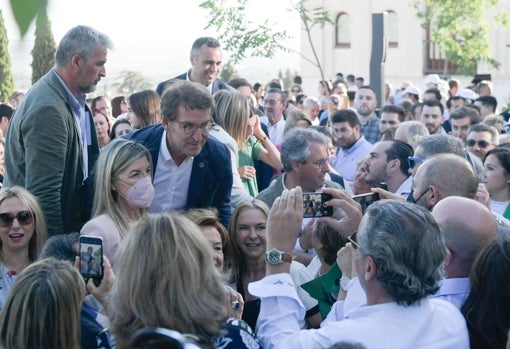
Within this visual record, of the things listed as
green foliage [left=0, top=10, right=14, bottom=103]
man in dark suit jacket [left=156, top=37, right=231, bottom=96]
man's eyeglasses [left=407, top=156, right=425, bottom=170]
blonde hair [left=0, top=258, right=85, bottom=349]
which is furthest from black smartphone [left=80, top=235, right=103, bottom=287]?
man in dark suit jacket [left=156, top=37, right=231, bottom=96]

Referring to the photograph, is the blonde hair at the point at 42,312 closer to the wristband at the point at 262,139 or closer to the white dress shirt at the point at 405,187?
the white dress shirt at the point at 405,187

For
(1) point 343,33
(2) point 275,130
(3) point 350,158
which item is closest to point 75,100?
(3) point 350,158

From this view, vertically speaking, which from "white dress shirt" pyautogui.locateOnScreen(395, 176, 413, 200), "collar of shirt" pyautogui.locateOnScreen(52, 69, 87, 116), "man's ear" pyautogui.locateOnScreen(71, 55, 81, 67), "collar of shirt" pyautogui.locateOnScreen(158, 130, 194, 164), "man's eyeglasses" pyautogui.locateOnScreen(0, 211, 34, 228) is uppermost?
"man's ear" pyautogui.locateOnScreen(71, 55, 81, 67)

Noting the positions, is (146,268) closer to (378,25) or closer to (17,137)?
(17,137)

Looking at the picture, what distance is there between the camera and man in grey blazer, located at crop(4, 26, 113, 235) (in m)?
4.82

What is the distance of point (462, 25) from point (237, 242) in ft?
99.2

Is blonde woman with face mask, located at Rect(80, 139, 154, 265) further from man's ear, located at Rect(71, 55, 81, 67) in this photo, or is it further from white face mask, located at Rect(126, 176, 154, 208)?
man's ear, located at Rect(71, 55, 81, 67)

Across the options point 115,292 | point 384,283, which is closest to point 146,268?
point 115,292

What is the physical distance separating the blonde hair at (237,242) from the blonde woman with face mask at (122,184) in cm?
58

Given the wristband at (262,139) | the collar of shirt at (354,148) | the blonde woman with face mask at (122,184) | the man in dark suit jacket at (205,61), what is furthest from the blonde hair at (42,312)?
the collar of shirt at (354,148)

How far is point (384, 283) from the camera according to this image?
3027 millimetres

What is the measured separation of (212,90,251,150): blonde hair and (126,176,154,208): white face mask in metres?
2.39

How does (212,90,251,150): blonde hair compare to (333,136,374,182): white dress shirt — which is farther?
(333,136,374,182): white dress shirt

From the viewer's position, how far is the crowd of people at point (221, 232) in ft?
9.37
